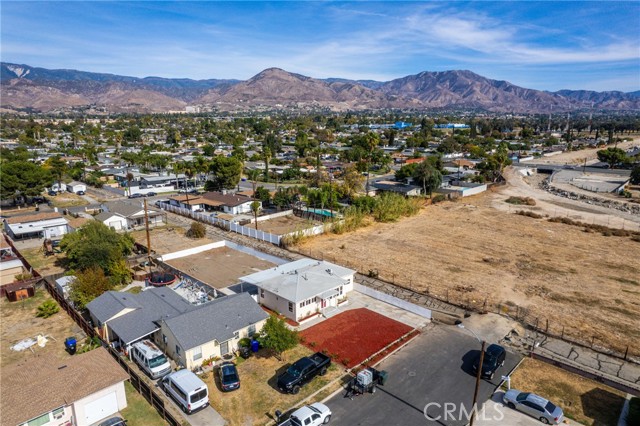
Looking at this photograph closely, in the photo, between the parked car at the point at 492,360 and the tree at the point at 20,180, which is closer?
the parked car at the point at 492,360

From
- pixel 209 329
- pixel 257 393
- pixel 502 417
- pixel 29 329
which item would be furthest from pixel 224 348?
pixel 502 417

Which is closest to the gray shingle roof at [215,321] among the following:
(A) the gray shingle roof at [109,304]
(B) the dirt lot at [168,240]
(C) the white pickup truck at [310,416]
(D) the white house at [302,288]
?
(D) the white house at [302,288]

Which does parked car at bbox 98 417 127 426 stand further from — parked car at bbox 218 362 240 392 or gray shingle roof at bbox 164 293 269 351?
parked car at bbox 218 362 240 392

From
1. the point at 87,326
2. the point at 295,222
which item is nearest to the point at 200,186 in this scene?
the point at 295,222

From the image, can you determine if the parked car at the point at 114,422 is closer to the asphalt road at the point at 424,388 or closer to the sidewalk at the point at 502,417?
the asphalt road at the point at 424,388

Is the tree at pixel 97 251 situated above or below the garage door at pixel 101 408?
above

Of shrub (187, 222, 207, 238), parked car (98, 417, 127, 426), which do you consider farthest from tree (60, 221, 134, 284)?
parked car (98, 417, 127, 426)
